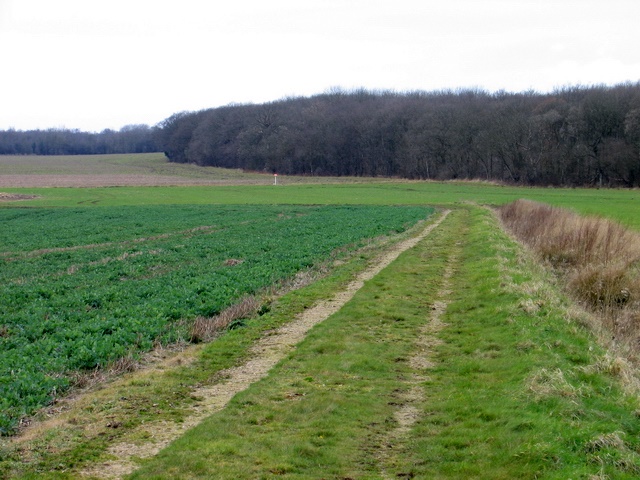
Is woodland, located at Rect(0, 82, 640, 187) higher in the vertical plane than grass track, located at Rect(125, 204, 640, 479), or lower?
higher

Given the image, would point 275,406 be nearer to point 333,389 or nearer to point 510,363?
point 333,389

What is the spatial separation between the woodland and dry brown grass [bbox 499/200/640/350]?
5980 centimetres

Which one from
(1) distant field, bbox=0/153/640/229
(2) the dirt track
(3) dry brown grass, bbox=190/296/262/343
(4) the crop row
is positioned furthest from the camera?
(1) distant field, bbox=0/153/640/229

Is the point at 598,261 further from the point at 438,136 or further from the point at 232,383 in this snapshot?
the point at 438,136

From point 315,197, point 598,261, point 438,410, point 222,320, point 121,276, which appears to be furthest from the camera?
point 315,197

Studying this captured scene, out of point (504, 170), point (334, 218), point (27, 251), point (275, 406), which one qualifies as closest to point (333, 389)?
point (275, 406)

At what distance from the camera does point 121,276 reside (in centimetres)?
1981

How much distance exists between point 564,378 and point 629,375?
1285 mm

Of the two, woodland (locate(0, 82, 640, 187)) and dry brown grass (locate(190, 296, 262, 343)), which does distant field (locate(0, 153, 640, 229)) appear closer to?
woodland (locate(0, 82, 640, 187))

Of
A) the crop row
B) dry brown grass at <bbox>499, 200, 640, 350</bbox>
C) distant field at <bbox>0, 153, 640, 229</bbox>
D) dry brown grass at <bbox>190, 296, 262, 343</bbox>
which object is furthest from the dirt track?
distant field at <bbox>0, 153, 640, 229</bbox>

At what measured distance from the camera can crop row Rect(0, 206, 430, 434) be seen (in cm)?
1064

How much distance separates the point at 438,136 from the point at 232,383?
3880 inches

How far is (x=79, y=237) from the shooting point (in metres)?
32.5

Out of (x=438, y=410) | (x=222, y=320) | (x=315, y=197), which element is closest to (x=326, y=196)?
(x=315, y=197)
